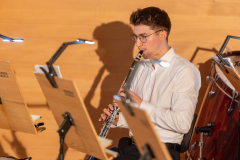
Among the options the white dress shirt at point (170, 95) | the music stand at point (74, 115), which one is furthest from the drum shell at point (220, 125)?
the music stand at point (74, 115)

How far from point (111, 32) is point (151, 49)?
79 cm

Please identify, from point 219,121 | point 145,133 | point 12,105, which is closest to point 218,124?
point 219,121

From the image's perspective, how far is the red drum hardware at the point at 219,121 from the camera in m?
1.80

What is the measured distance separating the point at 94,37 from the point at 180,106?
1218mm

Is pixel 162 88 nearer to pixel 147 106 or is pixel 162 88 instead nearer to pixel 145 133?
pixel 147 106

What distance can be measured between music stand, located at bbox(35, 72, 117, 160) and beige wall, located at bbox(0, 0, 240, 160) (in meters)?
1.30

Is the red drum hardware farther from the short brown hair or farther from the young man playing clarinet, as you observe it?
the short brown hair

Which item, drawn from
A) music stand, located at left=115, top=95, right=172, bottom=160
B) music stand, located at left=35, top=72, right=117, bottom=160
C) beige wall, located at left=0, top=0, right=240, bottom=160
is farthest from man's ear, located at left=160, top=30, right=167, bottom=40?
music stand, located at left=115, top=95, right=172, bottom=160

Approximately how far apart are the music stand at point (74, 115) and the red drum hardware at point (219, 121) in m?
0.65

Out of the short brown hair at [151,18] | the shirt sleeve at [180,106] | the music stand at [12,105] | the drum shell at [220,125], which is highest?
the short brown hair at [151,18]

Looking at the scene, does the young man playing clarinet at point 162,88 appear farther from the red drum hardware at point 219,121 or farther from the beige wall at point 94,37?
the beige wall at point 94,37

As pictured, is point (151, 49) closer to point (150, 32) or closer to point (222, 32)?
point (150, 32)

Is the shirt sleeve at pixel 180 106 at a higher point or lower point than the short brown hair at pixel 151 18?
lower

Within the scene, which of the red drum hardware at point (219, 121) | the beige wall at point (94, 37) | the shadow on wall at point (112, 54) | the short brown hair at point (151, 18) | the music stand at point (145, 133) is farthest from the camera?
the shadow on wall at point (112, 54)
